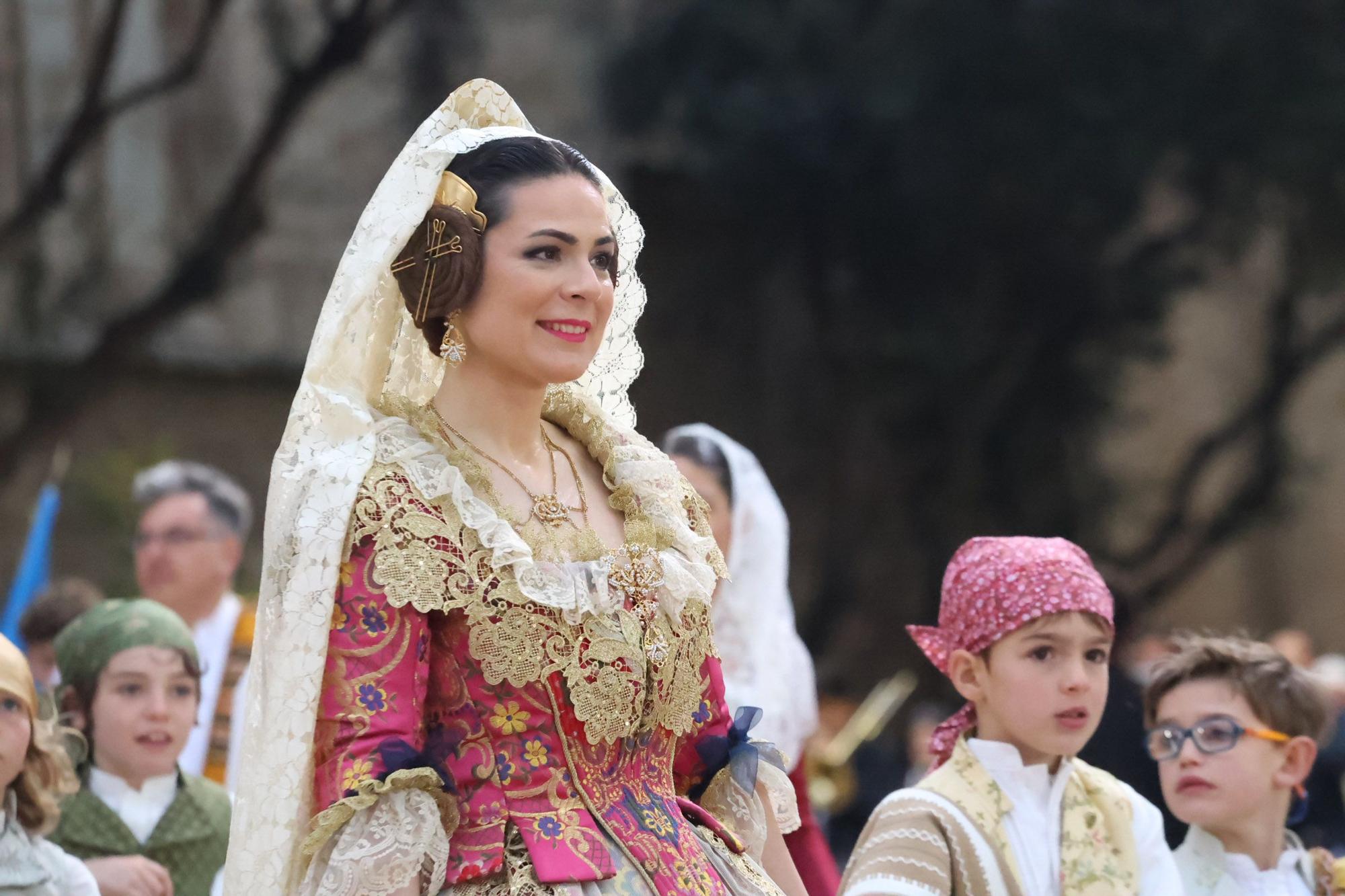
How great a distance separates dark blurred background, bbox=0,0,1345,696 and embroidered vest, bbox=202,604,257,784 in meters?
4.86

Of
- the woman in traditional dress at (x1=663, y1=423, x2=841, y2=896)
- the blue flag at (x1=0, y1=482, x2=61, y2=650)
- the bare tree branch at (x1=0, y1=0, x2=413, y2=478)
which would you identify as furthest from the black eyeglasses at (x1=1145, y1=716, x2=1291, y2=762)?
the bare tree branch at (x1=0, y1=0, x2=413, y2=478)

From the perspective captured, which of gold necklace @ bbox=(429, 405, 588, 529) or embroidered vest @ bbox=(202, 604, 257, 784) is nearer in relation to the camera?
gold necklace @ bbox=(429, 405, 588, 529)

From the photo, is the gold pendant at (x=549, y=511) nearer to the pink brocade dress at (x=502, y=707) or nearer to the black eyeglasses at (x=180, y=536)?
the pink brocade dress at (x=502, y=707)

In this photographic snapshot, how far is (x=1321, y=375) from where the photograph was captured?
55.1 feet

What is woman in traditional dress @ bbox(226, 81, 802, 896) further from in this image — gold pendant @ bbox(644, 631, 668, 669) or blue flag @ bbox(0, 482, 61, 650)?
blue flag @ bbox(0, 482, 61, 650)

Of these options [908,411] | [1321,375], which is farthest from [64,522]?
[1321,375]

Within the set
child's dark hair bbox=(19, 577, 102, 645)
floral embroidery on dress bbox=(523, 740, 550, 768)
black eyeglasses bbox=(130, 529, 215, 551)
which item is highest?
black eyeglasses bbox=(130, 529, 215, 551)

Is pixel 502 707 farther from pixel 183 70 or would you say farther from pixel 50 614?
pixel 183 70

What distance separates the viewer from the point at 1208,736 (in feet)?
14.0

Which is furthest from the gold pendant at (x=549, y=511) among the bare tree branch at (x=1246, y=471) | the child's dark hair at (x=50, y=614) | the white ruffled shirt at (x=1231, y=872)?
the bare tree branch at (x=1246, y=471)

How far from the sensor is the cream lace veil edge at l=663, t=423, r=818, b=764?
535 cm

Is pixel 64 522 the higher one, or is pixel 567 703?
pixel 64 522

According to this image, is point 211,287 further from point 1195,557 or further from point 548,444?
point 548,444

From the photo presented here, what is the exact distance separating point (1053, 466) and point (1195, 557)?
1.40m
